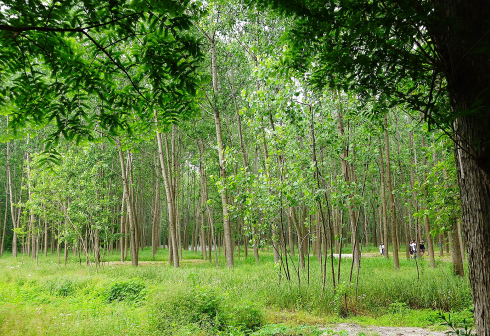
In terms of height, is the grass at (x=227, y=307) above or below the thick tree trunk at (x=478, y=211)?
below

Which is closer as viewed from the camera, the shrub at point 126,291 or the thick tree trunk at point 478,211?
the thick tree trunk at point 478,211

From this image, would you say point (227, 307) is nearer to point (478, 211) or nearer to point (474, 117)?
point (478, 211)

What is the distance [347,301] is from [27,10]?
7.65m

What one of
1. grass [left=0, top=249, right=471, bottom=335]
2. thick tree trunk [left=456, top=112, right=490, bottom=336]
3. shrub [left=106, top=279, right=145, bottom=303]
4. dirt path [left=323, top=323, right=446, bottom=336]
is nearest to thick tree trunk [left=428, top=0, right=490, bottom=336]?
thick tree trunk [left=456, top=112, right=490, bottom=336]

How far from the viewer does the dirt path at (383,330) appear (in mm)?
5371

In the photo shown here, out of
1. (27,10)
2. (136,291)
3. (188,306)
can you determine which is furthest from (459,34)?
(136,291)

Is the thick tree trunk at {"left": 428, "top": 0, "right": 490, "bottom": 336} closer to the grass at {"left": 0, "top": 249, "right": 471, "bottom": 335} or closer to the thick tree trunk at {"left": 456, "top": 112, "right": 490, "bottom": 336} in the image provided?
the thick tree trunk at {"left": 456, "top": 112, "right": 490, "bottom": 336}

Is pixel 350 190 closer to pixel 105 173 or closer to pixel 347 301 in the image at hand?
pixel 347 301

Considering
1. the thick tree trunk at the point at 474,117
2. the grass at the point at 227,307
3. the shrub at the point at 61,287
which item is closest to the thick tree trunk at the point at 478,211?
the thick tree trunk at the point at 474,117

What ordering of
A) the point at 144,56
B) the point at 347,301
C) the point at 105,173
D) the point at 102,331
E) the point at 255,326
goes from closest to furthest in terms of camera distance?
the point at 144,56, the point at 102,331, the point at 255,326, the point at 347,301, the point at 105,173

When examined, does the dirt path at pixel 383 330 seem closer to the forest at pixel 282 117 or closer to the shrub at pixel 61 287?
the forest at pixel 282 117

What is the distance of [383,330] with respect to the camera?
5609mm

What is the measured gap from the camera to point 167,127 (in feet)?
11.0

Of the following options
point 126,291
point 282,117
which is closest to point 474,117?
point 282,117
